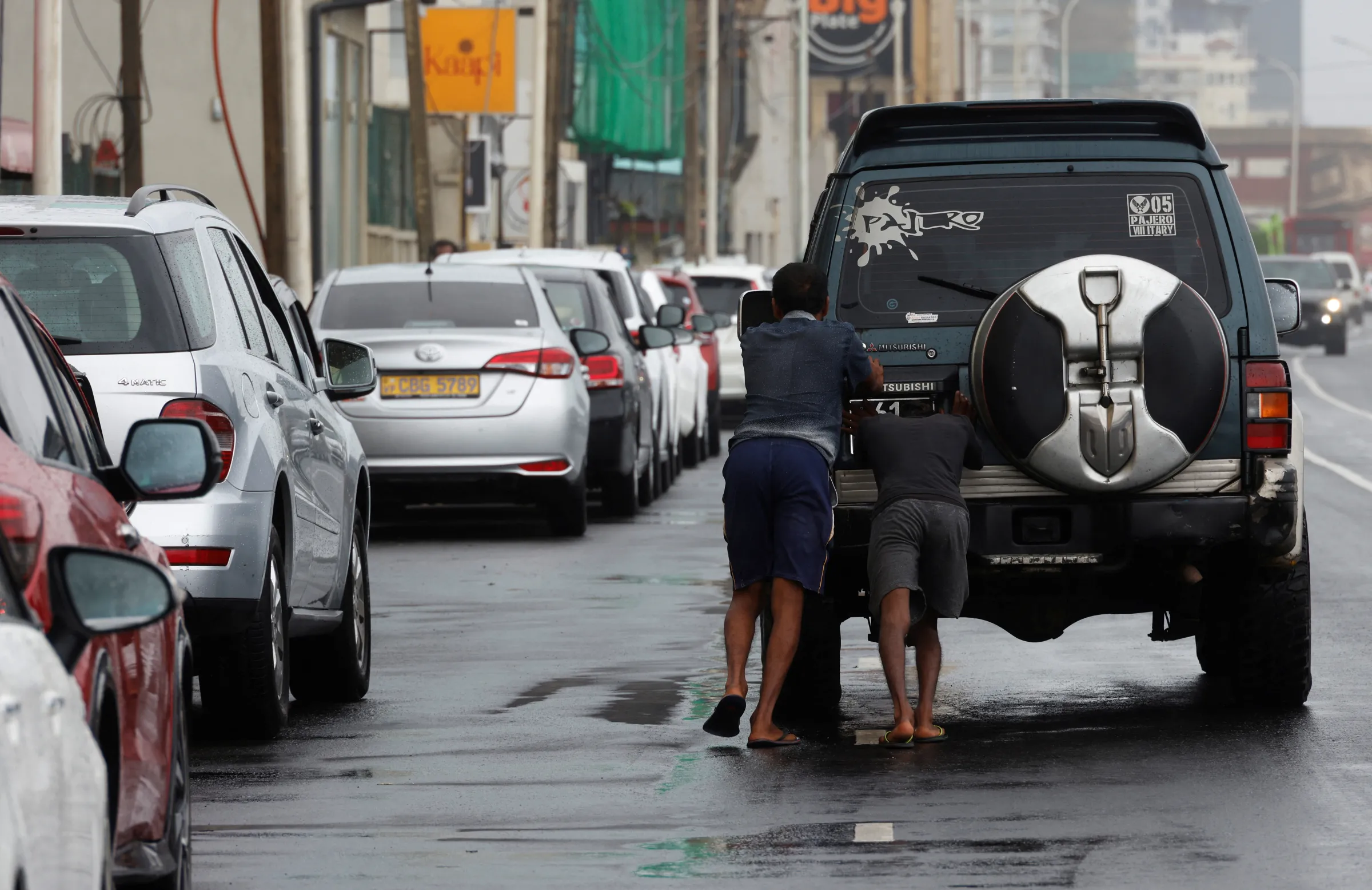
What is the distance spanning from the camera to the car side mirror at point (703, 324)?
21984mm

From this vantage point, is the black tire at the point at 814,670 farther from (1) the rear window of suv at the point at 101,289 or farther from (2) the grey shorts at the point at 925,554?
(1) the rear window of suv at the point at 101,289

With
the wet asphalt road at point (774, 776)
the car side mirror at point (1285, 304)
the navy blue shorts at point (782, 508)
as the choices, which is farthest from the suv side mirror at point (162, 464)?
the car side mirror at point (1285, 304)

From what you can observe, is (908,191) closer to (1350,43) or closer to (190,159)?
(190,159)

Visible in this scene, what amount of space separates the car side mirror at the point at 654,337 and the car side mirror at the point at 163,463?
13.8 m

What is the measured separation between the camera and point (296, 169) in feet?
76.0

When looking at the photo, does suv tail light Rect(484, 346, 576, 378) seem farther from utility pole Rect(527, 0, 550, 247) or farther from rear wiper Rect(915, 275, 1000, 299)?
utility pole Rect(527, 0, 550, 247)

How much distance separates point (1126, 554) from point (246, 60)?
29.3 meters

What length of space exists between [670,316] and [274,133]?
4764 mm

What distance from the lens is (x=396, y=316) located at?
17.3 metres

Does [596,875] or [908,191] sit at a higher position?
[908,191]

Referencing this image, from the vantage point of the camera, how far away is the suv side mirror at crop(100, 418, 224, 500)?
18.0 ft

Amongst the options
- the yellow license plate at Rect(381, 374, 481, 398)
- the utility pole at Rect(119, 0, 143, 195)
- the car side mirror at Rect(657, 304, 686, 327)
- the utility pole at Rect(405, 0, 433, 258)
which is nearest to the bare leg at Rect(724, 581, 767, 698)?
the yellow license plate at Rect(381, 374, 481, 398)

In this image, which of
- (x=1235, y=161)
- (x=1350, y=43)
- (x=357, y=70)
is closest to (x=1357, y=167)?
(x=1235, y=161)

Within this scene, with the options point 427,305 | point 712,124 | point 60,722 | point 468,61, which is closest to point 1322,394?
point 468,61
